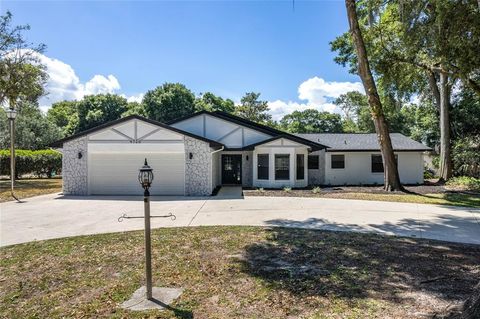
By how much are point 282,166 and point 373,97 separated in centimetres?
616

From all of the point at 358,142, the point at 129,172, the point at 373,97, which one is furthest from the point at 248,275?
the point at 358,142

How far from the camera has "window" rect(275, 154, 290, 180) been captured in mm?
18781

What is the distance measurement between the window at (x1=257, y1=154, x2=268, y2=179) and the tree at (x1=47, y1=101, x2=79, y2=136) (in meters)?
34.6

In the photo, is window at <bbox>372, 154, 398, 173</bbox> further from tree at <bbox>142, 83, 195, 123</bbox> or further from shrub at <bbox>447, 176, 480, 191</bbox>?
tree at <bbox>142, 83, 195, 123</bbox>

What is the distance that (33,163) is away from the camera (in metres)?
25.1

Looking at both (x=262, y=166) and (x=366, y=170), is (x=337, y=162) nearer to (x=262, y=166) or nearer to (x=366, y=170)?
(x=366, y=170)

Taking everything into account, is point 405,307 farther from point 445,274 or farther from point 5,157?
point 5,157

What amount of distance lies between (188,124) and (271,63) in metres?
6.56

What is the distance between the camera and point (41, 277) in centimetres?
503

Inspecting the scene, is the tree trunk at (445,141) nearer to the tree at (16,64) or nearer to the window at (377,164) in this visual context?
the window at (377,164)

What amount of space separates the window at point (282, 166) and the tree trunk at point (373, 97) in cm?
521

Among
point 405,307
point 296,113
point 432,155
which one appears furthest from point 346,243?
point 296,113

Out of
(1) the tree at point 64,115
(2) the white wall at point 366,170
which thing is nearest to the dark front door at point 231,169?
(2) the white wall at point 366,170

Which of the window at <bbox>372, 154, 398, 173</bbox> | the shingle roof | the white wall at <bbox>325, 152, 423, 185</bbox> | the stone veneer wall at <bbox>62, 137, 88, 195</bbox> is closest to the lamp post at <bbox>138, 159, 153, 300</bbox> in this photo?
the stone veneer wall at <bbox>62, 137, 88, 195</bbox>
